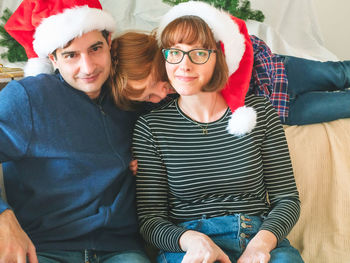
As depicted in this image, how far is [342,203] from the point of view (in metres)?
1.62

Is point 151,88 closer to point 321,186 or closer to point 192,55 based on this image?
point 192,55

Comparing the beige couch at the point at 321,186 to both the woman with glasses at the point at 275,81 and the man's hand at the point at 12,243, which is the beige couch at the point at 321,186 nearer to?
the woman with glasses at the point at 275,81

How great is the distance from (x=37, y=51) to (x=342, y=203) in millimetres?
1352

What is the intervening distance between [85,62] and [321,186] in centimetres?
111

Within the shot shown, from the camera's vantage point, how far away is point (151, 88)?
1348mm

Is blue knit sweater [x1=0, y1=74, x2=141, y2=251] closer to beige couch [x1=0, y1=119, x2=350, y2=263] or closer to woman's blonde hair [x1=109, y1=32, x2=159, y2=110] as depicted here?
woman's blonde hair [x1=109, y1=32, x2=159, y2=110]

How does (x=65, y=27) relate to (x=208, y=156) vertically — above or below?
above

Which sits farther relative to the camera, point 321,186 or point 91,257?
point 321,186

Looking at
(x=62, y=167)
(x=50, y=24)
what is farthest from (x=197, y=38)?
(x=62, y=167)

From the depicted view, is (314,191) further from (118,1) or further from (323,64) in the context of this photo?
(118,1)

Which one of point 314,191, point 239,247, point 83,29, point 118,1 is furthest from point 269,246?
point 118,1

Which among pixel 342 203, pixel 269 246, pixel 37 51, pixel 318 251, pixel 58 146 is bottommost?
pixel 318 251

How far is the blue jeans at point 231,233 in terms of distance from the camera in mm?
1201

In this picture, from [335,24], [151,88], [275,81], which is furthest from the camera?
[335,24]
